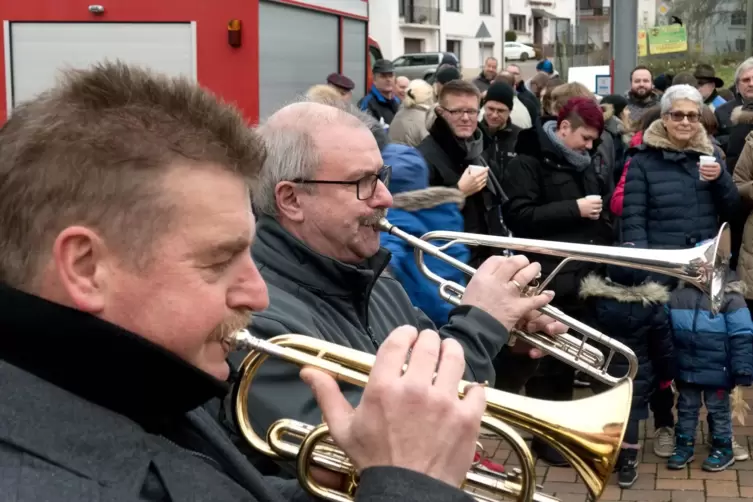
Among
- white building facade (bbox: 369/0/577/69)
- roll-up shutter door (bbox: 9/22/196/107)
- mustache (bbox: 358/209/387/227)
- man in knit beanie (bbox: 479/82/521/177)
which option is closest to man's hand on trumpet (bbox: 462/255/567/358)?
mustache (bbox: 358/209/387/227)

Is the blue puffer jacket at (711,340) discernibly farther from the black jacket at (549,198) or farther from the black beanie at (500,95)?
the black beanie at (500,95)

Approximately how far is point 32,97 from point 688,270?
239 cm

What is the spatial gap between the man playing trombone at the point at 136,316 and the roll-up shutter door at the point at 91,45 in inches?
233

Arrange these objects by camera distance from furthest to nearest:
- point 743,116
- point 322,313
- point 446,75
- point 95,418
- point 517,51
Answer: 1. point 517,51
2. point 446,75
3. point 743,116
4. point 322,313
5. point 95,418

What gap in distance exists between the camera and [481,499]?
1807 mm

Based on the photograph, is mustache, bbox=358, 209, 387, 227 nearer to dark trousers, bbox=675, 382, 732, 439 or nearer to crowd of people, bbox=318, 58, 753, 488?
crowd of people, bbox=318, 58, 753, 488

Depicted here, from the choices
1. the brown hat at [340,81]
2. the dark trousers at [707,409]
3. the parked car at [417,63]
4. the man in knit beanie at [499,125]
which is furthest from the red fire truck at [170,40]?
the parked car at [417,63]

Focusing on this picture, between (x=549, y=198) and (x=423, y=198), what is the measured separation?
1422 mm

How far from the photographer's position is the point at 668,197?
16.6 feet

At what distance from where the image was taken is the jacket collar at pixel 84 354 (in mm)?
1216

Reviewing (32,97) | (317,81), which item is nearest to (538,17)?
(317,81)

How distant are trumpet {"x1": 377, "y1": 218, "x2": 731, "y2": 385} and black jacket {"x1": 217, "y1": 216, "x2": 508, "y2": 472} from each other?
266 millimetres

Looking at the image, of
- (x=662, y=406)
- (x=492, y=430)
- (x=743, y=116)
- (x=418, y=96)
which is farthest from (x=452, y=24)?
(x=492, y=430)

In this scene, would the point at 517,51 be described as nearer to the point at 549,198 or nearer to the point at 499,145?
the point at 499,145
